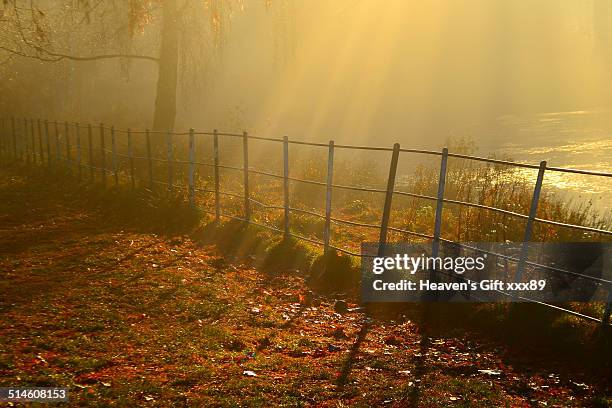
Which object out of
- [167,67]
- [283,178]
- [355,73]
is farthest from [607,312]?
[355,73]

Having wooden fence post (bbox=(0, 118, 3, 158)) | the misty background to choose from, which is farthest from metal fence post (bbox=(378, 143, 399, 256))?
wooden fence post (bbox=(0, 118, 3, 158))

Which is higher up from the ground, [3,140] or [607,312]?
[607,312]

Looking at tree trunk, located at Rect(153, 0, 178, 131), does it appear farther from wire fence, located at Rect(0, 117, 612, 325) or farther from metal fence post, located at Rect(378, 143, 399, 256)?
metal fence post, located at Rect(378, 143, 399, 256)

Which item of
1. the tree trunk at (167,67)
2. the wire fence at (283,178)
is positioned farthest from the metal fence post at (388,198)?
the tree trunk at (167,67)

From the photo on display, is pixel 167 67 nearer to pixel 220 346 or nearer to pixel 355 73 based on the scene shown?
pixel 220 346

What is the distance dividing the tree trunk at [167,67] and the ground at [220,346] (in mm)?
10415

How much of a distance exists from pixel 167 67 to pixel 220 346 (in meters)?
14.8

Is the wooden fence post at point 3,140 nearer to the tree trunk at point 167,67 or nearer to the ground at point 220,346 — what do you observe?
the tree trunk at point 167,67

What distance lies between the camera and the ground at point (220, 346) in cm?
516

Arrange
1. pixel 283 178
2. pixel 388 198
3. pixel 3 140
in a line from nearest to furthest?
pixel 388 198 < pixel 283 178 < pixel 3 140

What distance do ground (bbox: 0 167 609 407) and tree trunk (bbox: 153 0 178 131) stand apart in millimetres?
10415

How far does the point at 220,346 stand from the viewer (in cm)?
633

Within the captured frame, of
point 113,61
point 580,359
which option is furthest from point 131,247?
point 113,61

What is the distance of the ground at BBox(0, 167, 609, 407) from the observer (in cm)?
516
